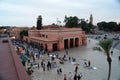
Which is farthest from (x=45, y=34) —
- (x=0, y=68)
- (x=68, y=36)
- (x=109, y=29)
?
(x=109, y=29)

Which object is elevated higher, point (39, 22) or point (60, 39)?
point (39, 22)

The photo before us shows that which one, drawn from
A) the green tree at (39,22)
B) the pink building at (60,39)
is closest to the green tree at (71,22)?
the green tree at (39,22)

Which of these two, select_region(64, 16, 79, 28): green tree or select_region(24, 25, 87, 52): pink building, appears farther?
select_region(64, 16, 79, 28): green tree

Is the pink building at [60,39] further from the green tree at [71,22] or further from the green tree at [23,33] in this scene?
the green tree at [71,22]

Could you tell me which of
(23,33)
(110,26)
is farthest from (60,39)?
(110,26)

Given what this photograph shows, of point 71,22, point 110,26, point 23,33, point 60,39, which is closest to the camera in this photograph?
point 60,39

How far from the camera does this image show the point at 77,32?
147 ft

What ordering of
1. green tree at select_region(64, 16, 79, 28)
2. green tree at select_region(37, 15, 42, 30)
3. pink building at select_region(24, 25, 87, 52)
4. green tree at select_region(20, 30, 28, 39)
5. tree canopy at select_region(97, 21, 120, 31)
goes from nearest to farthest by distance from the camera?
pink building at select_region(24, 25, 87, 52), green tree at select_region(37, 15, 42, 30), green tree at select_region(20, 30, 28, 39), green tree at select_region(64, 16, 79, 28), tree canopy at select_region(97, 21, 120, 31)

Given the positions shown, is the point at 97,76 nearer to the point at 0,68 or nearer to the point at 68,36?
the point at 0,68

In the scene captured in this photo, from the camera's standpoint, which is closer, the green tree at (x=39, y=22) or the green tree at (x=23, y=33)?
the green tree at (x=39, y=22)

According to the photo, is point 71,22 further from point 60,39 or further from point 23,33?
point 60,39

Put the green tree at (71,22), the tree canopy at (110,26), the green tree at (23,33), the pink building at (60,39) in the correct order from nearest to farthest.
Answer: the pink building at (60,39), the green tree at (23,33), the green tree at (71,22), the tree canopy at (110,26)

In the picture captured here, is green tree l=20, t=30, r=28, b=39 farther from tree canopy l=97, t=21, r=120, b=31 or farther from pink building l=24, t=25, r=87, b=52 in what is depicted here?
tree canopy l=97, t=21, r=120, b=31

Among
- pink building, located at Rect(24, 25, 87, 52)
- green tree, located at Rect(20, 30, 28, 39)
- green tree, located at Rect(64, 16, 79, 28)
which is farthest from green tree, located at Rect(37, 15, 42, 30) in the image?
green tree, located at Rect(64, 16, 79, 28)
